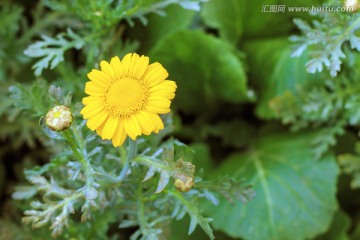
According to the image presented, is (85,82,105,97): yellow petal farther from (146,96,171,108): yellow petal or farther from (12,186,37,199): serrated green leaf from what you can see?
(12,186,37,199): serrated green leaf

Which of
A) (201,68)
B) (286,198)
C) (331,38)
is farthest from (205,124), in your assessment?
(331,38)

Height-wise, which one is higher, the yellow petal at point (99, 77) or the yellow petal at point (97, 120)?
the yellow petal at point (99, 77)

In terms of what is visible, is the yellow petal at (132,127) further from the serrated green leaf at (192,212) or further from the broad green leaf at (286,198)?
the broad green leaf at (286,198)

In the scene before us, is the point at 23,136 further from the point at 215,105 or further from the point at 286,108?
the point at 286,108

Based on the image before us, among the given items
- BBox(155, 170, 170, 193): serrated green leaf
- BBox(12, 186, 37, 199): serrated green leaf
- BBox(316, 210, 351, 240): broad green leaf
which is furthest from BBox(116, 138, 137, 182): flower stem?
BBox(316, 210, 351, 240): broad green leaf

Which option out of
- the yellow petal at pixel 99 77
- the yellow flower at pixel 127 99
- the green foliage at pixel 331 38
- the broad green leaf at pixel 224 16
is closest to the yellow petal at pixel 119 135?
the yellow flower at pixel 127 99

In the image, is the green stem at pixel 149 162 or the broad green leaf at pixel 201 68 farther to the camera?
the broad green leaf at pixel 201 68

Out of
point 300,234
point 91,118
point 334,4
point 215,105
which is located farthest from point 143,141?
point 215,105
